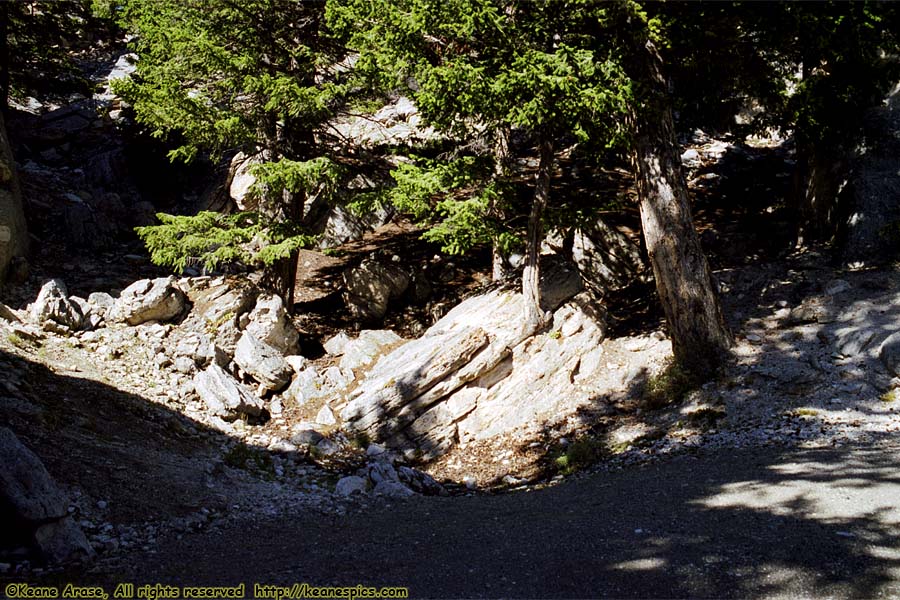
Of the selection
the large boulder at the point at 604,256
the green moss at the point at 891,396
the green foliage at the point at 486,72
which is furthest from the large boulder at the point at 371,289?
the green moss at the point at 891,396

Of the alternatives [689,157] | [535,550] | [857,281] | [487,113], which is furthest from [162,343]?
[689,157]

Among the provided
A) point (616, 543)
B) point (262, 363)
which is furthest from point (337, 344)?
point (616, 543)

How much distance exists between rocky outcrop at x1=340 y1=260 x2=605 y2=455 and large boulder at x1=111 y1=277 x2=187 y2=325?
12.8ft

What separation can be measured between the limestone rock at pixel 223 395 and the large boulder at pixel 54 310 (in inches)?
94.0

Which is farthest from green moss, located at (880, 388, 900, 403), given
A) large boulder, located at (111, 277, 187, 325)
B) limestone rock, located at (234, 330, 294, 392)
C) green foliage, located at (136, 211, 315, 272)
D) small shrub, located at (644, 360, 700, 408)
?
large boulder, located at (111, 277, 187, 325)

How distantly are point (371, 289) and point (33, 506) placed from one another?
9791 mm

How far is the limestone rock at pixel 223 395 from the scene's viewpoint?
1082 centimetres

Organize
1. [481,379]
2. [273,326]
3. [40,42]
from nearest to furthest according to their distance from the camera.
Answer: [481,379] → [273,326] → [40,42]

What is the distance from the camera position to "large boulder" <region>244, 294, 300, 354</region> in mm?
12727

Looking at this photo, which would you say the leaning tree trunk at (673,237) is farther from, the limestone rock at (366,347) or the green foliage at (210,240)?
the green foliage at (210,240)

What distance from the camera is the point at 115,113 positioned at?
21.4 m

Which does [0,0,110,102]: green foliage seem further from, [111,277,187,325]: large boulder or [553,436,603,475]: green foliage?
[553,436,603,475]: green foliage

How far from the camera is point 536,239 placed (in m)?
11.7

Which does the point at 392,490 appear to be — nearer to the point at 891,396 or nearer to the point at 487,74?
the point at 487,74
